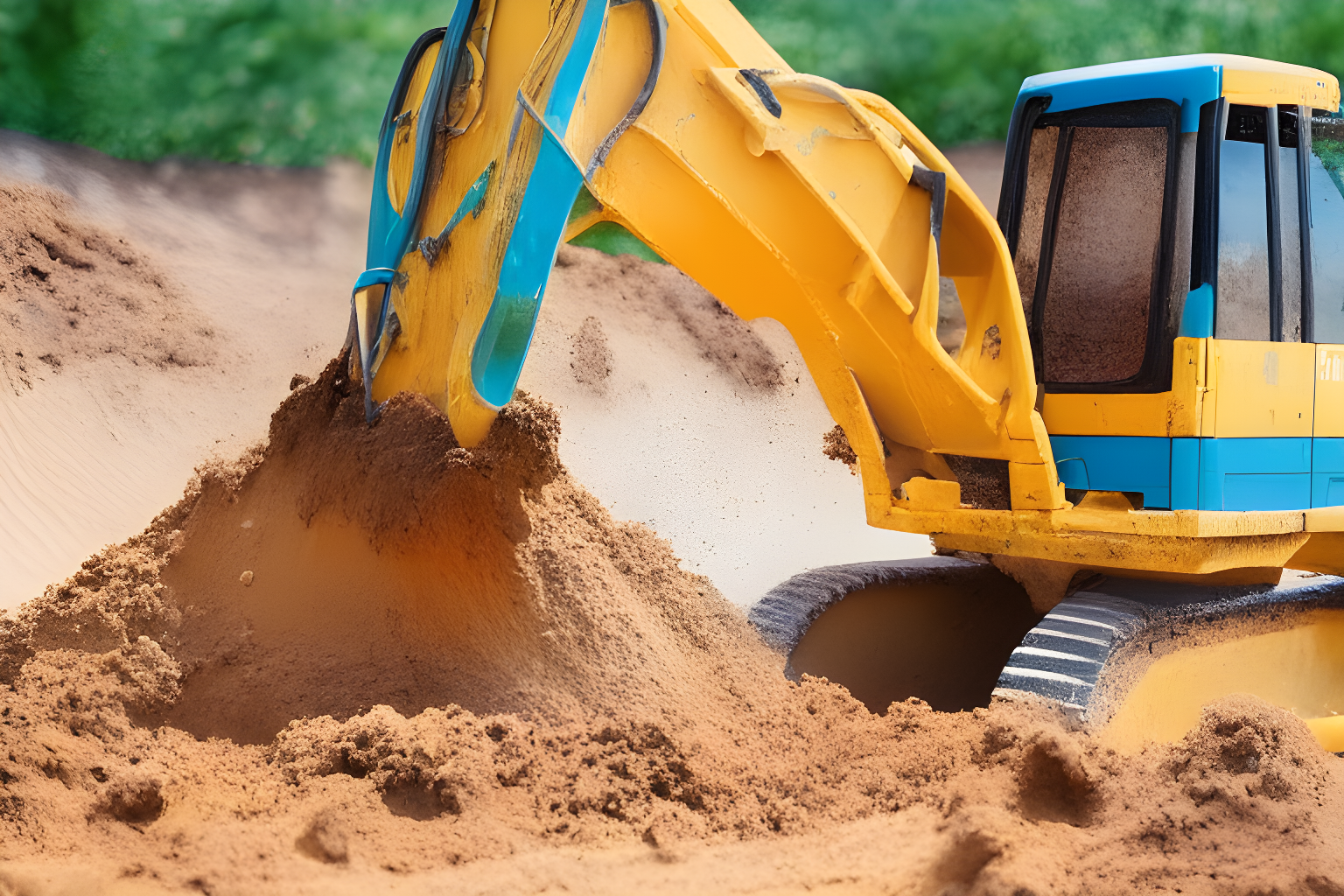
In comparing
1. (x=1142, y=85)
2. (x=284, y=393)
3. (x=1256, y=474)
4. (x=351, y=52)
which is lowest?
(x=1256, y=474)

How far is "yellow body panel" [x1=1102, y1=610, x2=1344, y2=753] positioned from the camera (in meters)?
2.93

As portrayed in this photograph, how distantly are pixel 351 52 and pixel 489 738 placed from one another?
8819mm

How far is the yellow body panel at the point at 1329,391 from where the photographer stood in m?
3.21

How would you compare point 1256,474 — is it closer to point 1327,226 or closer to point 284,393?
point 1327,226

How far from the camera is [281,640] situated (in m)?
2.58

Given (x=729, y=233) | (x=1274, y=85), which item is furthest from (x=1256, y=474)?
(x=729, y=233)

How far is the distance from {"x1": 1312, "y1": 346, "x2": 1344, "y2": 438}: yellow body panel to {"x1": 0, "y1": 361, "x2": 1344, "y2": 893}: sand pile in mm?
1229

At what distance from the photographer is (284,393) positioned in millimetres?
8891

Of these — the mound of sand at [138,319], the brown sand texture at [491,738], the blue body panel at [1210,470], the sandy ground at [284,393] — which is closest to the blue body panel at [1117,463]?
the blue body panel at [1210,470]

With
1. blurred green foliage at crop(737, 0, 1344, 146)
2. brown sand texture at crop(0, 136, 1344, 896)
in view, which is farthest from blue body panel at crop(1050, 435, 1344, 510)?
blurred green foliage at crop(737, 0, 1344, 146)

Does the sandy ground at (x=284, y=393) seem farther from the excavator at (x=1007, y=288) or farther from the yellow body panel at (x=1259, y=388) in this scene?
the yellow body panel at (x=1259, y=388)

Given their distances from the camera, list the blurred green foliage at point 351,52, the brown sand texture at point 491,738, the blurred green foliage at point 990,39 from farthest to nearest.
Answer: the blurred green foliage at point 990,39 < the blurred green foliage at point 351,52 < the brown sand texture at point 491,738

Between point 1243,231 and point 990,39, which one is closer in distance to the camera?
point 1243,231

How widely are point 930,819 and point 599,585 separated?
3.15ft
